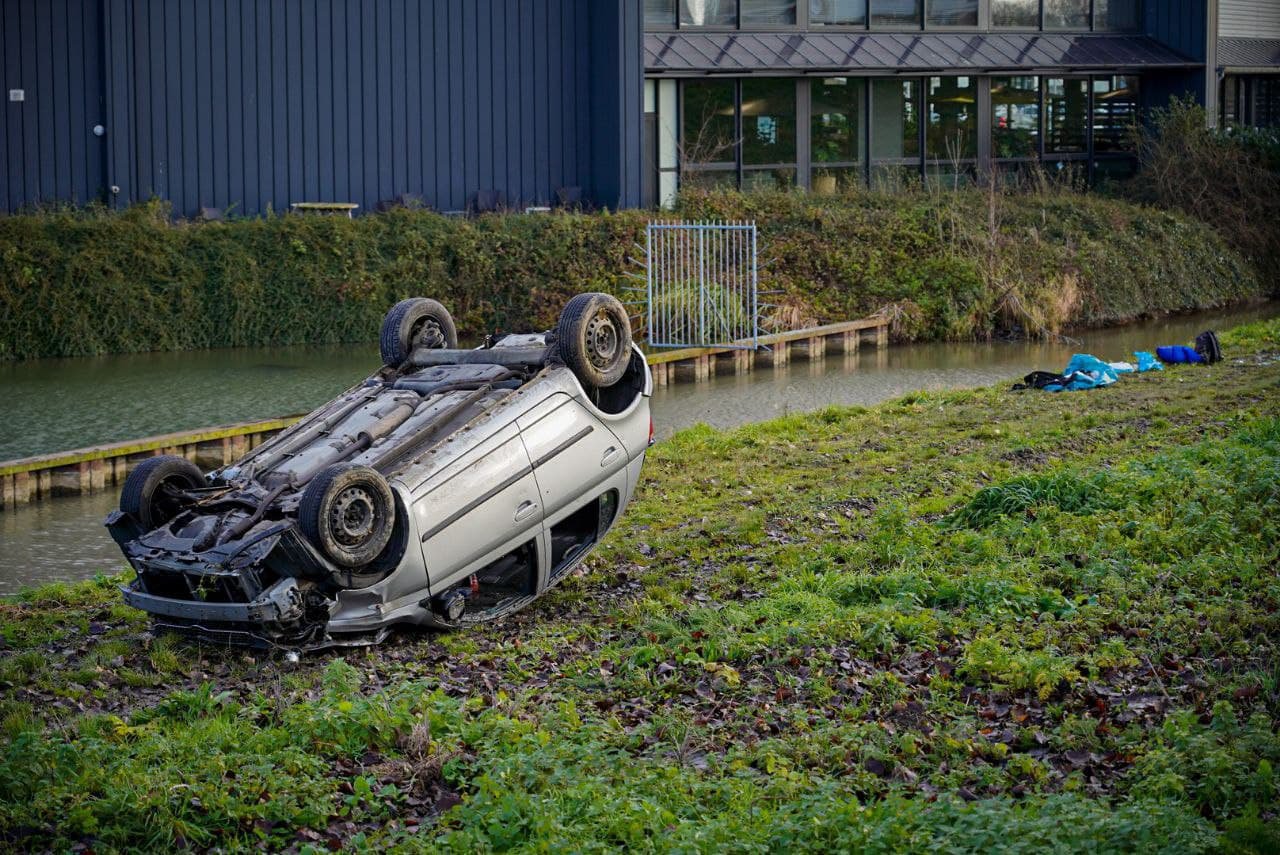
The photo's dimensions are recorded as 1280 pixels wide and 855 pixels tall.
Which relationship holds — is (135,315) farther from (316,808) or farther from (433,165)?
(316,808)

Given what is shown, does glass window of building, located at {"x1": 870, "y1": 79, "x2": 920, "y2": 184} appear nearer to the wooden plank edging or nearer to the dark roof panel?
the dark roof panel

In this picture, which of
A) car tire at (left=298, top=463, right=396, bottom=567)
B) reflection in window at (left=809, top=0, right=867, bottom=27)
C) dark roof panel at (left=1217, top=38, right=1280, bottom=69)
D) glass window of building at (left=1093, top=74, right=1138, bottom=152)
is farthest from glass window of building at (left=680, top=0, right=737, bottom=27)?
car tire at (left=298, top=463, right=396, bottom=567)

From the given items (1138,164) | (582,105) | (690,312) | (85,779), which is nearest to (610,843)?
(85,779)

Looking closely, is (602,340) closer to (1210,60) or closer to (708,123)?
(708,123)

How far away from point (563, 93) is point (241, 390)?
12.1 meters

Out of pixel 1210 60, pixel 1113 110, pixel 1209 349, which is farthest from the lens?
pixel 1113 110

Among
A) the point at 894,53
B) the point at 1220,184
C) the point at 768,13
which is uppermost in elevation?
the point at 768,13

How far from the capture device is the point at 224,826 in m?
6.52

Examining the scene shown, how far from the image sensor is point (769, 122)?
31906 millimetres

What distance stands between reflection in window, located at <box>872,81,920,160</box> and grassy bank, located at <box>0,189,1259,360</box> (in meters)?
3.78

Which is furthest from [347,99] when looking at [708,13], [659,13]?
[708,13]

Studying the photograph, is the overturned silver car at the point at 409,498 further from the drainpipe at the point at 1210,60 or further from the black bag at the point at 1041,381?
the drainpipe at the point at 1210,60

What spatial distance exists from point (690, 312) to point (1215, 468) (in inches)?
498

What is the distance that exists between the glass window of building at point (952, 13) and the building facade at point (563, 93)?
62mm
